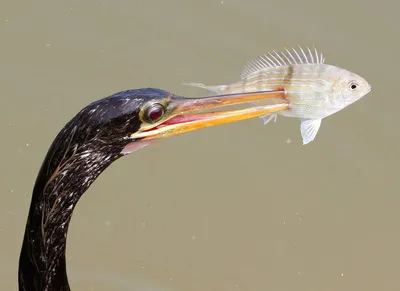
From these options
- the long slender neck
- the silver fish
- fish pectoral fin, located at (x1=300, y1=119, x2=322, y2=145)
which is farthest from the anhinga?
fish pectoral fin, located at (x1=300, y1=119, x2=322, y2=145)

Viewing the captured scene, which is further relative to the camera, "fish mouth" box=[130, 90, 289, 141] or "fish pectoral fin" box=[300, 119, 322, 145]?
"fish pectoral fin" box=[300, 119, 322, 145]

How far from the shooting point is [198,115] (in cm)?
266

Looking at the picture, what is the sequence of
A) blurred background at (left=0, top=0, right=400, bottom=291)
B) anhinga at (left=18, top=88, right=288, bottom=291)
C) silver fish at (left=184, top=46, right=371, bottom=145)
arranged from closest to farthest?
1. anhinga at (left=18, top=88, right=288, bottom=291)
2. silver fish at (left=184, top=46, right=371, bottom=145)
3. blurred background at (left=0, top=0, right=400, bottom=291)

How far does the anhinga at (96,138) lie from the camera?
2.52 m

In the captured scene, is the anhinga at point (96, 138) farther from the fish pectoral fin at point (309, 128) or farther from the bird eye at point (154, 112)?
the fish pectoral fin at point (309, 128)

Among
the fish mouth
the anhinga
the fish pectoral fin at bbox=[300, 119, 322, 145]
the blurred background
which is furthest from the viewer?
the blurred background

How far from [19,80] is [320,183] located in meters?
1.87

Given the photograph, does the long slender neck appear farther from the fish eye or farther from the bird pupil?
the fish eye

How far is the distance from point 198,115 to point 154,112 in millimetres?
151

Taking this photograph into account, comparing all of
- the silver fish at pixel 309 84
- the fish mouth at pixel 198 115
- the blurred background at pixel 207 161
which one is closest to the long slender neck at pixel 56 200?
the fish mouth at pixel 198 115

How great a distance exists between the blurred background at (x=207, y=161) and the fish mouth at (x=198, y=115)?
1.88 m

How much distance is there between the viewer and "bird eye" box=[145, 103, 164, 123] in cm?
259

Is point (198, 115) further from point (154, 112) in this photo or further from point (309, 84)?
point (309, 84)

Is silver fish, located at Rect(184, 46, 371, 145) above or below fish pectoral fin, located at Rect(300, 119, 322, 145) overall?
above
